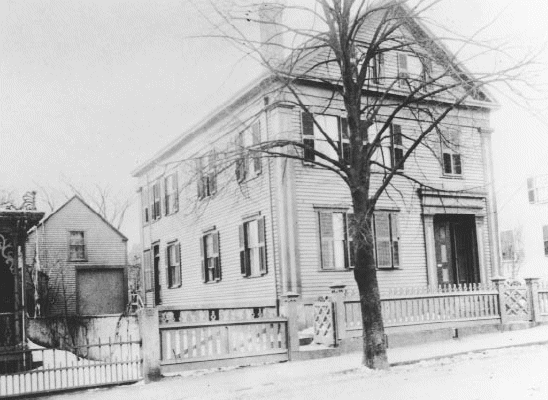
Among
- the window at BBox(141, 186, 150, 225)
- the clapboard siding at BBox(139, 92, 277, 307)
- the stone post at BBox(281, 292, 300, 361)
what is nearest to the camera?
the stone post at BBox(281, 292, 300, 361)

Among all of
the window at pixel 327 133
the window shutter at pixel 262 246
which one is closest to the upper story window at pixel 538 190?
the window at pixel 327 133

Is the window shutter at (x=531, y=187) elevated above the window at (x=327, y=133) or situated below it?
below

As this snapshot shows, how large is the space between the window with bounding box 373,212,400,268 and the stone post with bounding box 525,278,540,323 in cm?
415

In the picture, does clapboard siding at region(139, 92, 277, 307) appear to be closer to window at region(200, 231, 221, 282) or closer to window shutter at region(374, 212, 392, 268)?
window at region(200, 231, 221, 282)

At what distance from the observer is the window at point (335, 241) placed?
1845cm

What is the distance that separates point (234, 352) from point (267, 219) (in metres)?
7.04

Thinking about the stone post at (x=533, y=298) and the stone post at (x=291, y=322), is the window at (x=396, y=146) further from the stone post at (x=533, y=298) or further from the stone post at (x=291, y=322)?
the stone post at (x=291, y=322)

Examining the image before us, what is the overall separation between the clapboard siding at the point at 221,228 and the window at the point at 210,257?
0.23m

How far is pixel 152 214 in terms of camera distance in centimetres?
2847

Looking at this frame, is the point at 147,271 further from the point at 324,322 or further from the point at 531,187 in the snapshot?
the point at 531,187

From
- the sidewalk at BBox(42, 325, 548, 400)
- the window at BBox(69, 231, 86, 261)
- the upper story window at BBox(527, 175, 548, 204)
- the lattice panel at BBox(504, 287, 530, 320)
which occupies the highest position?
the upper story window at BBox(527, 175, 548, 204)

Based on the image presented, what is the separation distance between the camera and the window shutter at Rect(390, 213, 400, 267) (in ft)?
→ 65.0

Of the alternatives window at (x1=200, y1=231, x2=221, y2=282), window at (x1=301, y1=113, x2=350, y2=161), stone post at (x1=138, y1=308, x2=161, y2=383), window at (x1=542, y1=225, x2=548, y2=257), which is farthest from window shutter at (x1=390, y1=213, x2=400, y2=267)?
window at (x1=542, y1=225, x2=548, y2=257)

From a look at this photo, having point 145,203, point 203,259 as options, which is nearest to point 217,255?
point 203,259
